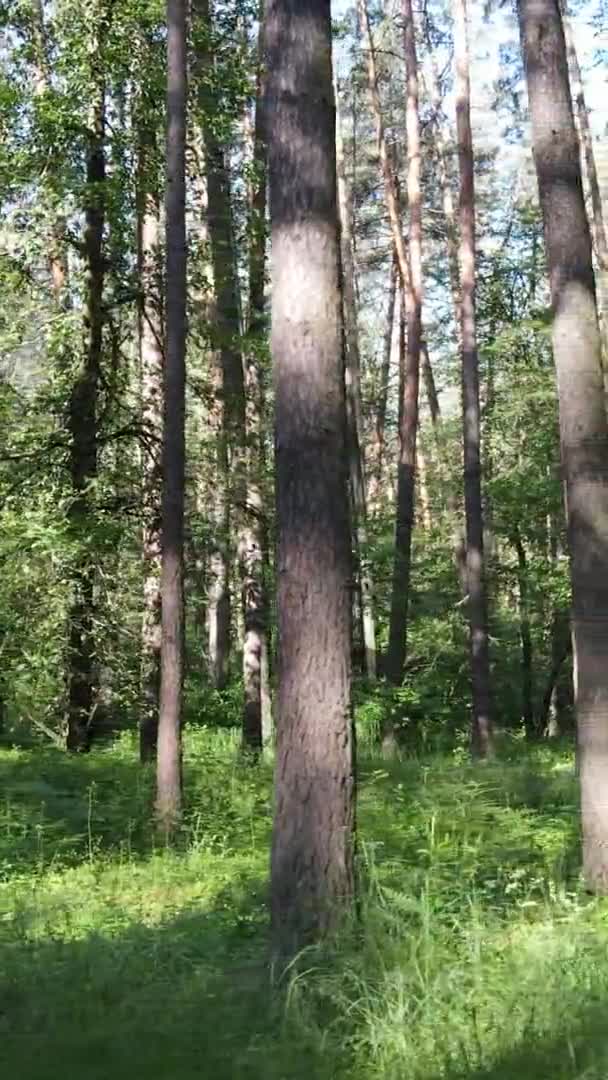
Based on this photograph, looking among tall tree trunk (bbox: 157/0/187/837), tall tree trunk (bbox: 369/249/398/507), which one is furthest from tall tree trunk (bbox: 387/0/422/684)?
tall tree trunk (bbox: 369/249/398/507)

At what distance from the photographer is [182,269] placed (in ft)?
35.9

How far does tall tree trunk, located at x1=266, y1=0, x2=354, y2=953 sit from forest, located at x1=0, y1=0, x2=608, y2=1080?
2cm

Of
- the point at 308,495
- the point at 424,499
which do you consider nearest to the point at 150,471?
the point at 308,495

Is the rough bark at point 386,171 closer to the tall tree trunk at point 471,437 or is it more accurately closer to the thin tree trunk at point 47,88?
the tall tree trunk at point 471,437

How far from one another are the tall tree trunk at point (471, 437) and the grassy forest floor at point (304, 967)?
8.71 meters

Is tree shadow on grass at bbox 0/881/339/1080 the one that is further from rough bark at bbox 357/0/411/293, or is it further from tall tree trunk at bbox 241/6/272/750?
rough bark at bbox 357/0/411/293

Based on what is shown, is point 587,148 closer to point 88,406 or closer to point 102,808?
point 88,406

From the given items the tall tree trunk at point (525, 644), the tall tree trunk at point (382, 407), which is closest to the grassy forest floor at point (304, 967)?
the tall tree trunk at point (525, 644)

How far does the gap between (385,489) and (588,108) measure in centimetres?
1634

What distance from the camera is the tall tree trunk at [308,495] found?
5328mm

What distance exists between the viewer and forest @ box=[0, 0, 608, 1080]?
4.96 metres

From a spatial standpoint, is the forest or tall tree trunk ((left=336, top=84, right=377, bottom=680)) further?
tall tree trunk ((left=336, top=84, right=377, bottom=680))

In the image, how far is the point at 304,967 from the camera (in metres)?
5.05

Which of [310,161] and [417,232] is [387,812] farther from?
[417,232]
